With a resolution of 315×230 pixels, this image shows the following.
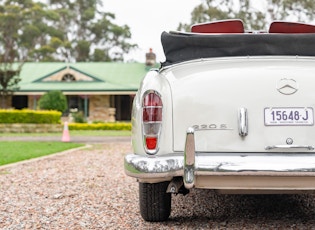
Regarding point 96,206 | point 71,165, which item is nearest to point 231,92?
point 96,206

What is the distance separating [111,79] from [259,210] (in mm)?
30742

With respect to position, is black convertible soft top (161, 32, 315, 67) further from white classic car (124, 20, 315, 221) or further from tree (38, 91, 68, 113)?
tree (38, 91, 68, 113)

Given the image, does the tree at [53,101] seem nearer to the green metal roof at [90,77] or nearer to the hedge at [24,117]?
the green metal roof at [90,77]

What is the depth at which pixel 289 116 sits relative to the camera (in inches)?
143

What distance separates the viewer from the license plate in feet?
11.9

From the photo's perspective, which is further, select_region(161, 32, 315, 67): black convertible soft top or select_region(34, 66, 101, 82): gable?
select_region(34, 66, 101, 82): gable

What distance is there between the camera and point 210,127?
12.1 feet

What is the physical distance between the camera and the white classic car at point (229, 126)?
11.5 ft

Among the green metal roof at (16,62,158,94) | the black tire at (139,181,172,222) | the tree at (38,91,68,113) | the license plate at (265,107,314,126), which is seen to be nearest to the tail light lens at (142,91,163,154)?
the black tire at (139,181,172,222)

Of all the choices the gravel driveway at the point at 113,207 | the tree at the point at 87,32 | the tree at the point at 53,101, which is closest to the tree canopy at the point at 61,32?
the tree at the point at 87,32

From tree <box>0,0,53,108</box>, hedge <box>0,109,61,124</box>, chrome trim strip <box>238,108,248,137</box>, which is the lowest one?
hedge <box>0,109,61,124</box>

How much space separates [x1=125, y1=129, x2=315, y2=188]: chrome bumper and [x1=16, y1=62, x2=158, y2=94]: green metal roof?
2851cm

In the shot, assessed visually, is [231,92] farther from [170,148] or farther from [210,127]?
[170,148]

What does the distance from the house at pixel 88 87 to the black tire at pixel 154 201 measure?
27954mm
